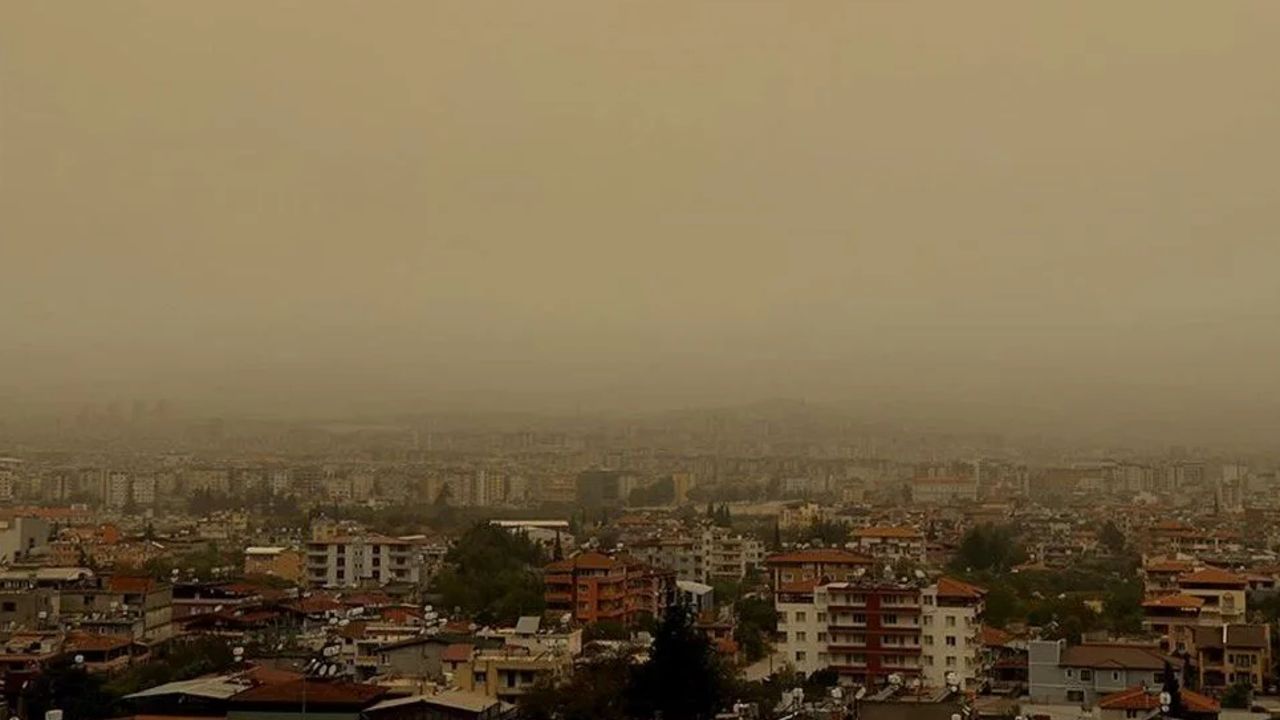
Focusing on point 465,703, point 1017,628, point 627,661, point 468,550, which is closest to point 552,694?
point 627,661

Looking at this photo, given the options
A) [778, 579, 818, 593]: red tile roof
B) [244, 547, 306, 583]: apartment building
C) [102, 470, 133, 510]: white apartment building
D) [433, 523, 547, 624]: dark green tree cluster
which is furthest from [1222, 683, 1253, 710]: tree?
[102, 470, 133, 510]: white apartment building

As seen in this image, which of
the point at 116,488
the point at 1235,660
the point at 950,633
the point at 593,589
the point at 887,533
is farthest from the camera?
the point at 116,488

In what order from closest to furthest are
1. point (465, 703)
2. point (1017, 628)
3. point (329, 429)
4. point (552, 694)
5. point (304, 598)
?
1. point (465, 703)
2. point (552, 694)
3. point (1017, 628)
4. point (304, 598)
5. point (329, 429)

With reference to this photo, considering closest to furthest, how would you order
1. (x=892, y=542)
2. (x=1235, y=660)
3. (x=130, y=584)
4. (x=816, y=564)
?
(x=1235, y=660), (x=130, y=584), (x=816, y=564), (x=892, y=542)

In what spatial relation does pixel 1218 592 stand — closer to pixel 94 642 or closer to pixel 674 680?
pixel 674 680

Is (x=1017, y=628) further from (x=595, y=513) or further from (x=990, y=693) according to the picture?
(x=595, y=513)

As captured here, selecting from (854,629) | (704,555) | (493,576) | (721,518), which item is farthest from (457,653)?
(721,518)

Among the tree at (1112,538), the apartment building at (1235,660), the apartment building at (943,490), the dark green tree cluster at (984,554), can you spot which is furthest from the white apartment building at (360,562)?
the apartment building at (943,490)
